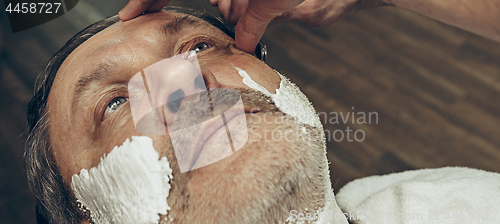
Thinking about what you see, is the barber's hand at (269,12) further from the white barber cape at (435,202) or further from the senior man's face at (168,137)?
the white barber cape at (435,202)

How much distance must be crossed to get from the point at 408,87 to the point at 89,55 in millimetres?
1133

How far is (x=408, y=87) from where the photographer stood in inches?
47.7

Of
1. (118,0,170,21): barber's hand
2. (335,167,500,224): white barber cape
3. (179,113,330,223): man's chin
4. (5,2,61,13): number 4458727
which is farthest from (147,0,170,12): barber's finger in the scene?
(335,167,500,224): white barber cape

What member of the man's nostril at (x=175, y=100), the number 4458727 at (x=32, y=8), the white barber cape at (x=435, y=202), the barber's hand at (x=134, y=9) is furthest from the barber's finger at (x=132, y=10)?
the white barber cape at (x=435, y=202)

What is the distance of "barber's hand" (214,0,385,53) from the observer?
56cm

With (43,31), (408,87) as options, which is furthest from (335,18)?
(43,31)

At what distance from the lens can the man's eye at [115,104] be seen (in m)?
0.53

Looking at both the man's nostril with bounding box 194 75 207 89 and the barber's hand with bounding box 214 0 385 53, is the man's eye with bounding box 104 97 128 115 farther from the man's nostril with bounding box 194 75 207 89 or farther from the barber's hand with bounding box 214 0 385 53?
the barber's hand with bounding box 214 0 385 53

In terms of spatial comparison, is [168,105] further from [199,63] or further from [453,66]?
[453,66]

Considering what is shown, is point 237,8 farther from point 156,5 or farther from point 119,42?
point 119,42

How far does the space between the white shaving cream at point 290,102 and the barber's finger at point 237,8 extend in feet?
0.74

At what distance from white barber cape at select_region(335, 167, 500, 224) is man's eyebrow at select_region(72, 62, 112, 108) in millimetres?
692

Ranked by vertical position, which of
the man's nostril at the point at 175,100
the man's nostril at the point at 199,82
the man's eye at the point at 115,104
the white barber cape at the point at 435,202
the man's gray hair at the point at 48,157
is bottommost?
the white barber cape at the point at 435,202

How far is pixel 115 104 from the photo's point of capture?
1.76ft
